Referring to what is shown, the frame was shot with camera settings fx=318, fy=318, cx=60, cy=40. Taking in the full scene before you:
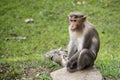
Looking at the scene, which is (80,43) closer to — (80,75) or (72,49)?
(72,49)

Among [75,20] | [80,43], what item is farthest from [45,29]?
[75,20]

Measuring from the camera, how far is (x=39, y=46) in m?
11.4

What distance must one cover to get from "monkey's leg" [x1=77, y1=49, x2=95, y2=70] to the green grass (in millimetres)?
1573

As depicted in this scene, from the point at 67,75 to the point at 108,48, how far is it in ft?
16.7

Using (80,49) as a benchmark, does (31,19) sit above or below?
below

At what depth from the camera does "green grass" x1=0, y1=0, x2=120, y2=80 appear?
8.61 m

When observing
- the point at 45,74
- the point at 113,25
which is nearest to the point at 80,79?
the point at 45,74

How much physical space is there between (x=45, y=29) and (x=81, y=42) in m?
7.02

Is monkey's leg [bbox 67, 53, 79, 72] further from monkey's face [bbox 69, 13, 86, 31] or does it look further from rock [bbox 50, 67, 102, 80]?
monkey's face [bbox 69, 13, 86, 31]

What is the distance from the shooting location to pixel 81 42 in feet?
19.6

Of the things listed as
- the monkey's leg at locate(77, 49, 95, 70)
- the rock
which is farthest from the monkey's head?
the rock

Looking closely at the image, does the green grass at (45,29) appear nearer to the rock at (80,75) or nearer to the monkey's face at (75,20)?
the rock at (80,75)

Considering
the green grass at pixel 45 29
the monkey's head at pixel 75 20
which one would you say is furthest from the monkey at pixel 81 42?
the green grass at pixel 45 29

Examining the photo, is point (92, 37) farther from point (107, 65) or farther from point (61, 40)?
point (61, 40)
